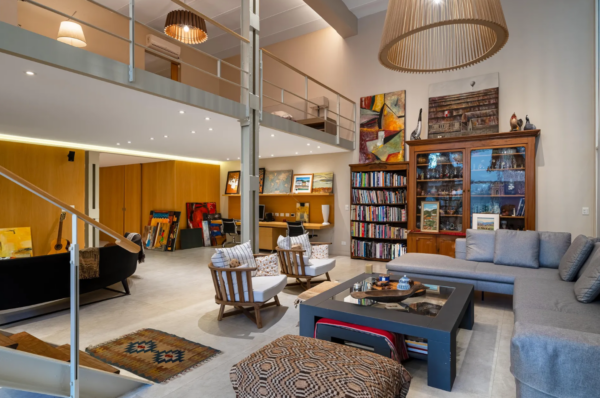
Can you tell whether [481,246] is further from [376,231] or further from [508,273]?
[376,231]

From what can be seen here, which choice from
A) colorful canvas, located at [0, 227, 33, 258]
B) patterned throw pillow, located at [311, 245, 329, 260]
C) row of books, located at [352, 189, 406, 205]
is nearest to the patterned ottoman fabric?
patterned throw pillow, located at [311, 245, 329, 260]

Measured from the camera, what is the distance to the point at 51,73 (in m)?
3.08

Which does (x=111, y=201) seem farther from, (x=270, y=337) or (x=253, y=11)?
(x=270, y=337)

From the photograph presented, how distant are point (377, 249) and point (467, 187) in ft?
7.15

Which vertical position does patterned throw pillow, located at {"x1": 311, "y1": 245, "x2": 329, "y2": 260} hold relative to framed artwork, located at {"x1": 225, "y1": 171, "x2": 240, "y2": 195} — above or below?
below

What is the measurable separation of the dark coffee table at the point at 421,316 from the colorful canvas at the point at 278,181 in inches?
219

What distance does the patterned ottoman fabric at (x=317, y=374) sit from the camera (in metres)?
1.61

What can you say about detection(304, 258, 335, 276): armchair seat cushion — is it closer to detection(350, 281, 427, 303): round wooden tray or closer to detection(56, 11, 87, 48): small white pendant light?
detection(350, 281, 427, 303): round wooden tray

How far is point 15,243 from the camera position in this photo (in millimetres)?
6078

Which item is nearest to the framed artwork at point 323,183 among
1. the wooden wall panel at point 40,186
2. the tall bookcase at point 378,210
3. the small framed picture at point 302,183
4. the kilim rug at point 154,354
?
the small framed picture at point 302,183

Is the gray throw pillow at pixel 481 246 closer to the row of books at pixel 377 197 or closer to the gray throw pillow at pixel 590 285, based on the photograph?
the gray throw pillow at pixel 590 285

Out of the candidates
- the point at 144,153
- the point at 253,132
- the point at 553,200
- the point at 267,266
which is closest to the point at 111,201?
the point at 144,153

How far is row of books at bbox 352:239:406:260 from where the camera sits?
6.79 meters

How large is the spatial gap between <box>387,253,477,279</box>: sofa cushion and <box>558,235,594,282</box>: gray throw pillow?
0.87m
